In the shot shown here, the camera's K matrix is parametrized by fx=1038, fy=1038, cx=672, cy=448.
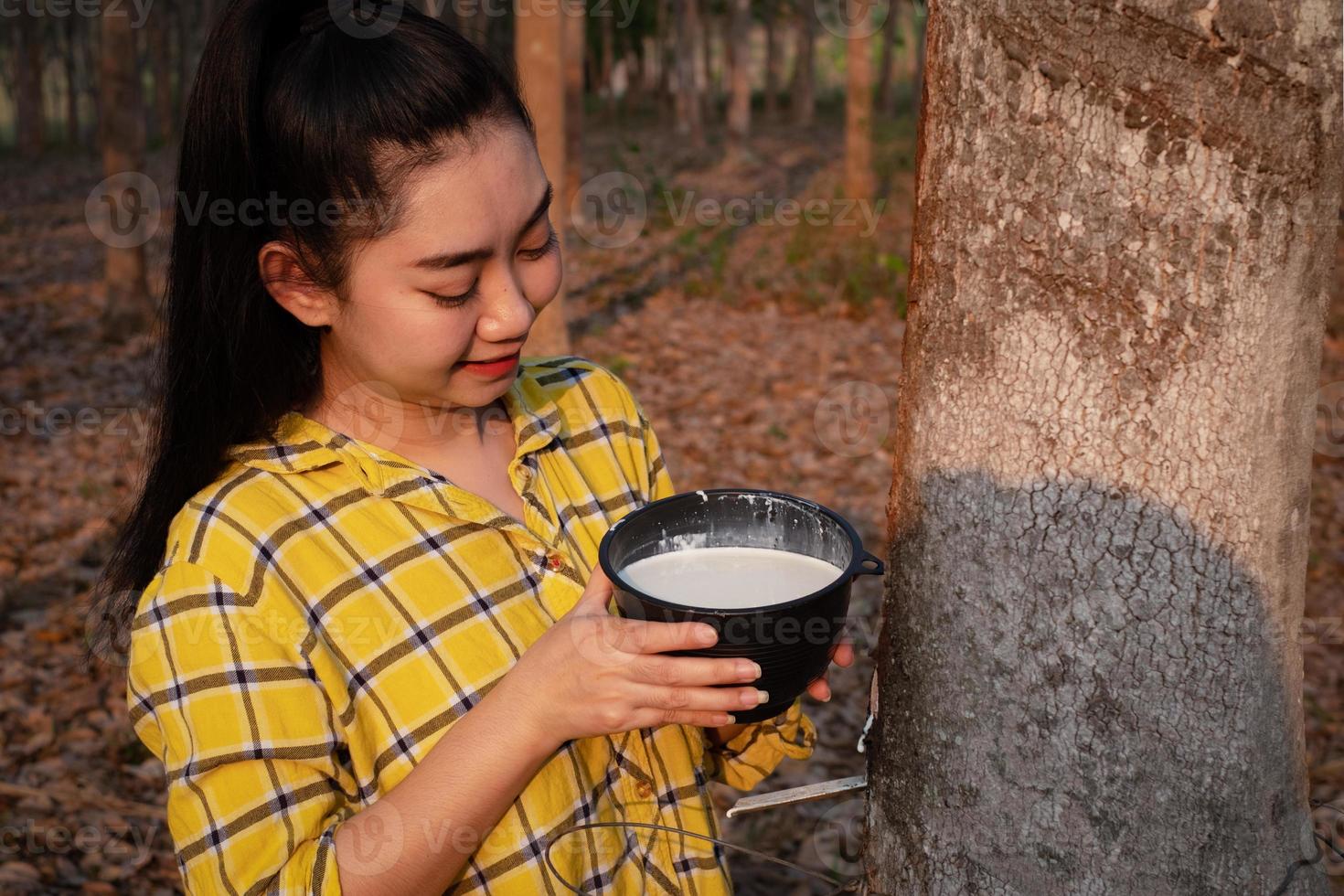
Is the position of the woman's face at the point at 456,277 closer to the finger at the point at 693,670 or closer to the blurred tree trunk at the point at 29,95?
the finger at the point at 693,670

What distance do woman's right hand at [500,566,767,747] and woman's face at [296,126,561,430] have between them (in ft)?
1.23

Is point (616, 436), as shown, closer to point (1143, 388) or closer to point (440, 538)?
point (440, 538)

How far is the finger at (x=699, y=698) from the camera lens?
1.19 metres

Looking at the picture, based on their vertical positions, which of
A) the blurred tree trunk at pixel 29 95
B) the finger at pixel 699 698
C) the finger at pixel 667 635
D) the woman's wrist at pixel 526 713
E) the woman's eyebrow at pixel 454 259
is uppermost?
the woman's eyebrow at pixel 454 259

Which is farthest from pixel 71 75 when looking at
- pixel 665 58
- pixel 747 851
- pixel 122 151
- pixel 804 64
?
pixel 747 851

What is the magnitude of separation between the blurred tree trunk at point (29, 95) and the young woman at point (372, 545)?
27.5 metres

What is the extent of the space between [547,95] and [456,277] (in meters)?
6.10

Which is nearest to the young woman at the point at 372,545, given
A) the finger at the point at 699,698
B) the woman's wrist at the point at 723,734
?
the finger at the point at 699,698

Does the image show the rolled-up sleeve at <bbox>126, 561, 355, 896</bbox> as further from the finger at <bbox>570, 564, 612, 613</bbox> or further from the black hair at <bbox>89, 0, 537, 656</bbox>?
the finger at <bbox>570, 564, 612, 613</bbox>

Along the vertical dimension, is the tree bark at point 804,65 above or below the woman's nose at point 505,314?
below

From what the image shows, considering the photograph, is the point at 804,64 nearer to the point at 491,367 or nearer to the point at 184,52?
the point at 184,52

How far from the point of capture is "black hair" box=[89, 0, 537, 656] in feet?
4.47

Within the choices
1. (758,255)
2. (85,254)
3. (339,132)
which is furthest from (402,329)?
(85,254)

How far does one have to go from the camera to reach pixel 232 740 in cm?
127
